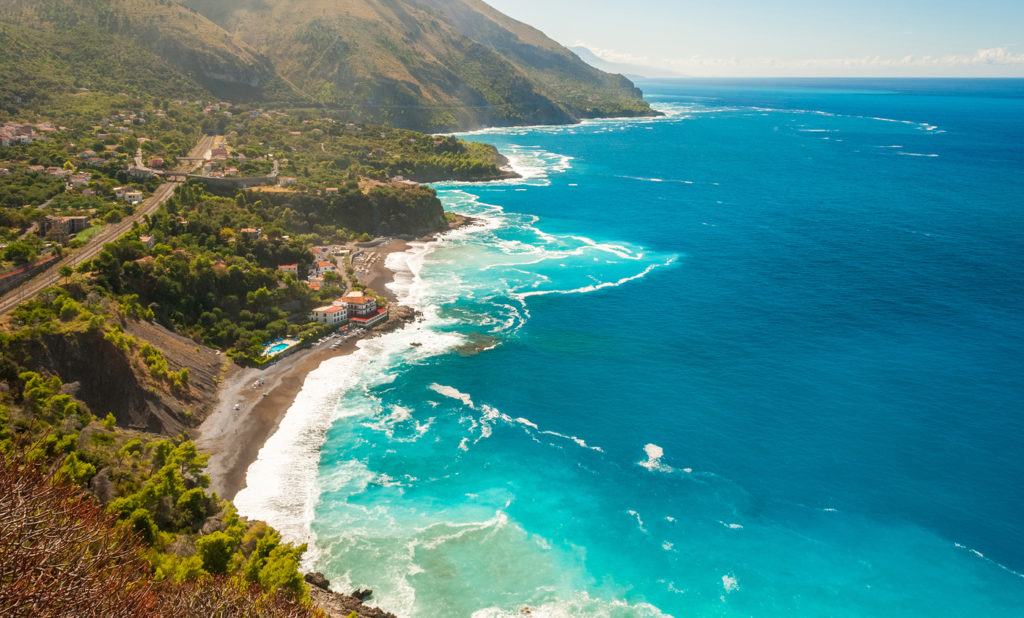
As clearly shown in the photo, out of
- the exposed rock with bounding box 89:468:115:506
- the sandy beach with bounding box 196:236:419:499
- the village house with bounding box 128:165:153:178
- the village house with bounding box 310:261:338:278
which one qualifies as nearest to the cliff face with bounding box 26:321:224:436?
the sandy beach with bounding box 196:236:419:499

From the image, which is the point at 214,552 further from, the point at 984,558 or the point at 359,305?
the point at 984,558

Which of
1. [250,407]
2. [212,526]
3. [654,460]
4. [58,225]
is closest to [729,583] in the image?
Result: [654,460]

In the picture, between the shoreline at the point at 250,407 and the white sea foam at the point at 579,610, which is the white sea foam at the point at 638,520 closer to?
the white sea foam at the point at 579,610

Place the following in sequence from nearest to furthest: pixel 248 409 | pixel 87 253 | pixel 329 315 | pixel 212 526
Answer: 1. pixel 212 526
2. pixel 248 409
3. pixel 87 253
4. pixel 329 315

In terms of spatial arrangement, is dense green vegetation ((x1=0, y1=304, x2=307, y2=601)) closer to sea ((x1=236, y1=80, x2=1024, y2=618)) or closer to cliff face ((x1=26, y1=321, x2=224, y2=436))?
cliff face ((x1=26, y1=321, x2=224, y2=436))

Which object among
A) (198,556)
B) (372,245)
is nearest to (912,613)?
(198,556)

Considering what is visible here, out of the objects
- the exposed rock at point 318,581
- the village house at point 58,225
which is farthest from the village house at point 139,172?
the exposed rock at point 318,581
